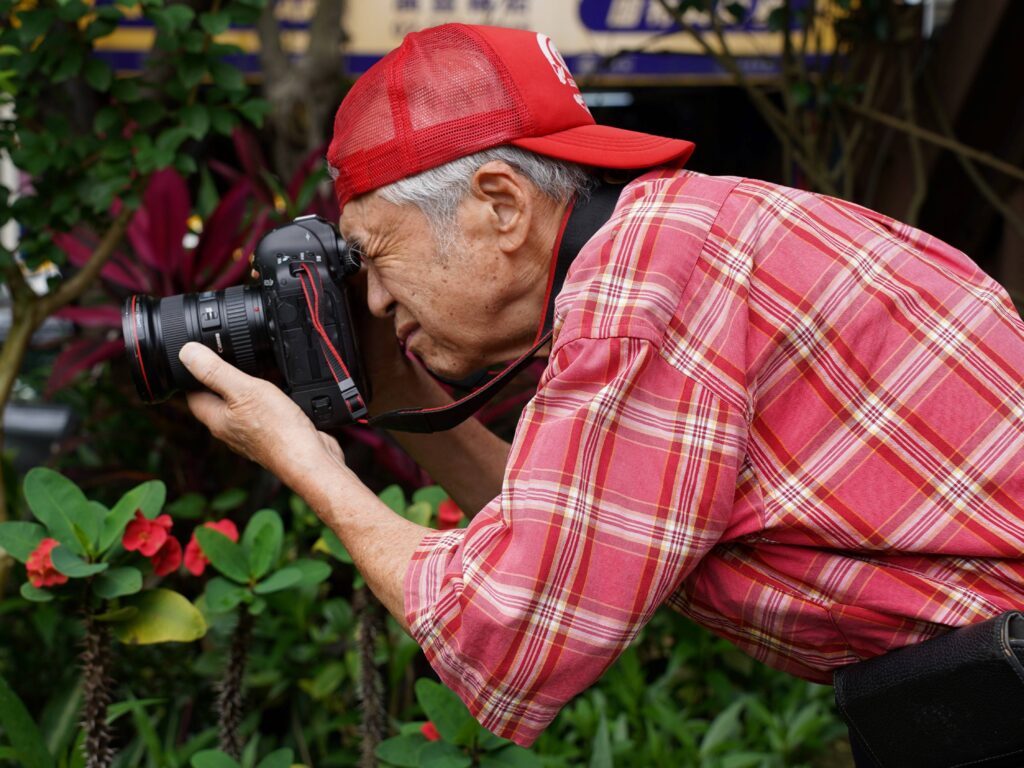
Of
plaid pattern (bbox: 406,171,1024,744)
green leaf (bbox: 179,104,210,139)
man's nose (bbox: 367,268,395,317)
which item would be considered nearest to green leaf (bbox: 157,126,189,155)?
green leaf (bbox: 179,104,210,139)

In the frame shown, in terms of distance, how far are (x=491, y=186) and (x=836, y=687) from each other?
828 millimetres

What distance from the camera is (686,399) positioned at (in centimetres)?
123

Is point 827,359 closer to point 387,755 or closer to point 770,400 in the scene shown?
point 770,400

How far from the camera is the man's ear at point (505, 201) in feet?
4.78

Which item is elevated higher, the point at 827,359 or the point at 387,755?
the point at 827,359

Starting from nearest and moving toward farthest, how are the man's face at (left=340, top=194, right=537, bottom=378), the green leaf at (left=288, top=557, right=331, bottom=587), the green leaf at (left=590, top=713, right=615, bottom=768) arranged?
the man's face at (left=340, top=194, right=537, bottom=378) < the green leaf at (left=288, top=557, right=331, bottom=587) < the green leaf at (left=590, top=713, right=615, bottom=768)

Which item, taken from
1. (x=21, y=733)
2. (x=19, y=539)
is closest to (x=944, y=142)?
(x=19, y=539)

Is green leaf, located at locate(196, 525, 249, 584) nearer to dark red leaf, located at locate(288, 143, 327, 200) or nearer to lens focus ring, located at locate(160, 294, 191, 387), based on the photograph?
lens focus ring, located at locate(160, 294, 191, 387)

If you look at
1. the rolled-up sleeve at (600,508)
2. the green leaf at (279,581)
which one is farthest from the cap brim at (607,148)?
the green leaf at (279,581)

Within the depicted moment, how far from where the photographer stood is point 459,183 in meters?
1.48

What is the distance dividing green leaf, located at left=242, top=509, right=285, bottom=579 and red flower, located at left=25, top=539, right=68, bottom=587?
0.34 meters

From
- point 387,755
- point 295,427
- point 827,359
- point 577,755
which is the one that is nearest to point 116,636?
point 387,755

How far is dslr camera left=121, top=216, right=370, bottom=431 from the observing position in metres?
1.71

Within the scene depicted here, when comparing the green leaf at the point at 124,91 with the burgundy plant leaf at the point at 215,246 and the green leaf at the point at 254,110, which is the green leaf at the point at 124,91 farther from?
the burgundy plant leaf at the point at 215,246
